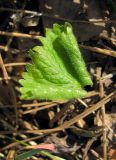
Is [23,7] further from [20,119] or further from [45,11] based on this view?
[20,119]

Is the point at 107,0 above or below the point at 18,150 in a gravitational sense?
above

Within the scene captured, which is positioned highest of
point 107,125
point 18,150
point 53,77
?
point 53,77

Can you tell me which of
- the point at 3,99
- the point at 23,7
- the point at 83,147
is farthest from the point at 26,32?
the point at 83,147

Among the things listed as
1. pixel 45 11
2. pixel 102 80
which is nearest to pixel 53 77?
pixel 102 80

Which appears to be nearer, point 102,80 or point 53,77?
point 53,77

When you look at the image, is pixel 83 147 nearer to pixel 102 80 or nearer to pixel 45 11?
pixel 102 80

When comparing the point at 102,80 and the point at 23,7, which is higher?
the point at 23,7
